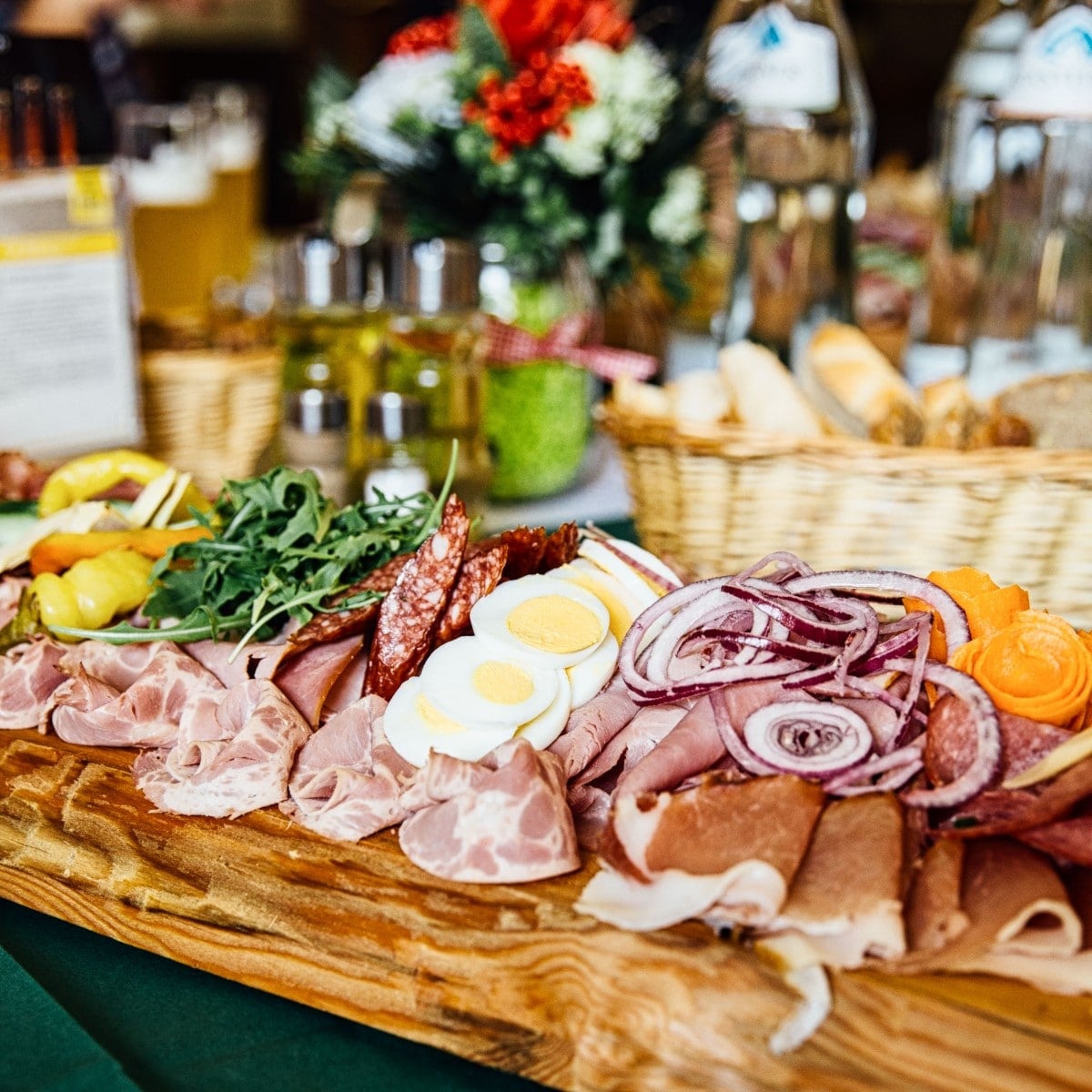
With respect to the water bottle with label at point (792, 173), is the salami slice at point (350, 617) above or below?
below

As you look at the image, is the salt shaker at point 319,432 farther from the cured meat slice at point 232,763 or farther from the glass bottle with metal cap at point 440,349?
the cured meat slice at point 232,763

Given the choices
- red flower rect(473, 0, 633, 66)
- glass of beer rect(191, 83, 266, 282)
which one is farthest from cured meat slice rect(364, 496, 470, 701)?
glass of beer rect(191, 83, 266, 282)

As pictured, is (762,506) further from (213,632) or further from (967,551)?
(213,632)

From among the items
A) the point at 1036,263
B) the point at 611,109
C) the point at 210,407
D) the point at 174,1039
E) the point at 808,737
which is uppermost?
the point at 611,109

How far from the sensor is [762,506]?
1933 millimetres

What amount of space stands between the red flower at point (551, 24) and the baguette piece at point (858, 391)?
0.81m

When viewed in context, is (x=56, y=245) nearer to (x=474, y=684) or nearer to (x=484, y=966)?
(x=474, y=684)

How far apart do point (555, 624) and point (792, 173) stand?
173cm

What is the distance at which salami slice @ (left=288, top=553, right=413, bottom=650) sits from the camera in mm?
1371

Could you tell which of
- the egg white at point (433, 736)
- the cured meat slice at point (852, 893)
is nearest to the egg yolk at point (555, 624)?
the egg white at point (433, 736)

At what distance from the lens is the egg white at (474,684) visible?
1.23 m

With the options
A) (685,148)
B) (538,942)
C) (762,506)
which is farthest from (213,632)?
(685,148)

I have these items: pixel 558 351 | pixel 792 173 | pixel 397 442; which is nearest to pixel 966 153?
pixel 792 173

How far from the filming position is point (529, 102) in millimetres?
2504
